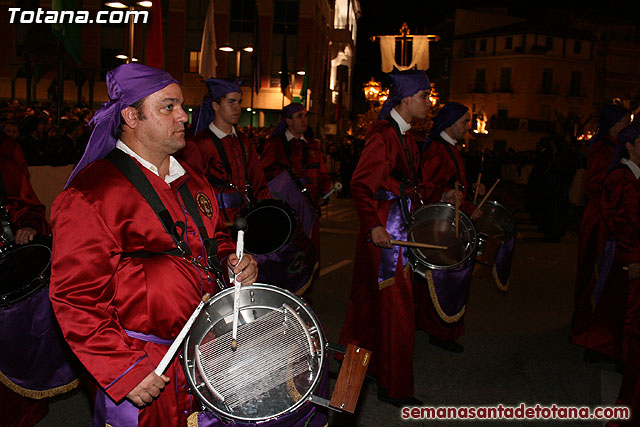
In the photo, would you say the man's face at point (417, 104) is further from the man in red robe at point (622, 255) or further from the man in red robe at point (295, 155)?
the man in red robe at point (295, 155)

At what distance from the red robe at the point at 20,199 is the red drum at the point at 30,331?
62 cm

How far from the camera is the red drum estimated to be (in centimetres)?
353

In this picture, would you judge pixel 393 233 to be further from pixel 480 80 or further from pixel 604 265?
pixel 480 80

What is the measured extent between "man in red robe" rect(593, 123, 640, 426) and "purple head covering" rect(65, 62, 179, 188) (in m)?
3.28

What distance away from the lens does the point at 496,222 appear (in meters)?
5.79

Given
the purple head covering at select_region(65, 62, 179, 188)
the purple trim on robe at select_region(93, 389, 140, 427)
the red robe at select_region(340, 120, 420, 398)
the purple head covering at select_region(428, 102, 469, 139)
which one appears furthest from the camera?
the purple head covering at select_region(428, 102, 469, 139)

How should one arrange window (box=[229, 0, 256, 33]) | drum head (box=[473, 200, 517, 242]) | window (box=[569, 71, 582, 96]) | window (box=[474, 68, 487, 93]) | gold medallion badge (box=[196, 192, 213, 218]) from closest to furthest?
gold medallion badge (box=[196, 192, 213, 218]) < drum head (box=[473, 200, 517, 242]) < window (box=[229, 0, 256, 33]) < window (box=[569, 71, 582, 96]) < window (box=[474, 68, 487, 93])

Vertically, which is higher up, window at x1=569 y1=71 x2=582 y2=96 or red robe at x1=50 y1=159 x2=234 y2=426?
window at x1=569 y1=71 x2=582 y2=96

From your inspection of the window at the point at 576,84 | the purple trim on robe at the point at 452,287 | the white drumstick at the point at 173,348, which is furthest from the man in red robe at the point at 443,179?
the window at the point at 576,84

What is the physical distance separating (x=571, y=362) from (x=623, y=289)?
2.79 feet

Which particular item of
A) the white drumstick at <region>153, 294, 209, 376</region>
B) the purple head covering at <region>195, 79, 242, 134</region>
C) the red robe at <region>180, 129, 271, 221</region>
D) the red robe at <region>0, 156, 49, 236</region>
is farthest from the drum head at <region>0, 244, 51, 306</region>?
the purple head covering at <region>195, 79, 242, 134</region>

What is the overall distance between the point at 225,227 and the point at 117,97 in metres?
1.08

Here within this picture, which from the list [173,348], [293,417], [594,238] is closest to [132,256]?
[173,348]

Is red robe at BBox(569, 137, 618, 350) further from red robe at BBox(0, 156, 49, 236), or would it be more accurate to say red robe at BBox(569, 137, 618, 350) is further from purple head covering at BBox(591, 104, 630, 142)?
red robe at BBox(0, 156, 49, 236)
